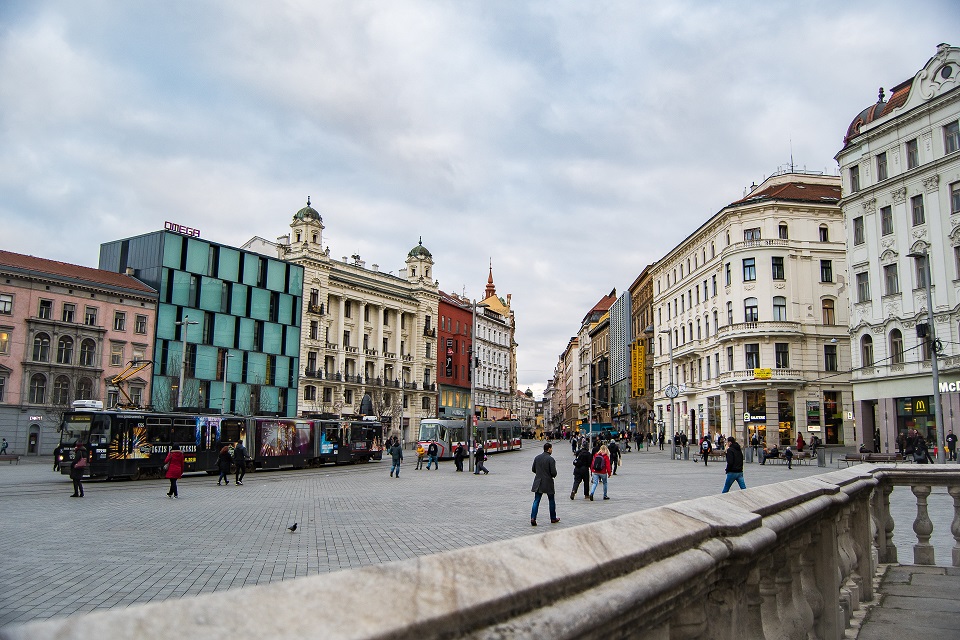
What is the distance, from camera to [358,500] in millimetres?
21328

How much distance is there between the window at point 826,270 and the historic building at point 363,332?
40195 mm

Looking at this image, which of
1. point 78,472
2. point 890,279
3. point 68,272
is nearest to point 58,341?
point 68,272

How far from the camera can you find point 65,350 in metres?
54.2

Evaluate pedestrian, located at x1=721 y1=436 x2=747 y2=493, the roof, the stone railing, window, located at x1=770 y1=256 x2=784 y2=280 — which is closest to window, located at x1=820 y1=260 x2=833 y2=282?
window, located at x1=770 y1=256 x2=784 y2=280

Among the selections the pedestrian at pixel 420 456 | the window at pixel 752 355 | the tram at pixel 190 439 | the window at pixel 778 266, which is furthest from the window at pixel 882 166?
the tram at pixel 190 439

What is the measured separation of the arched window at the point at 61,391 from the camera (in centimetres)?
5297

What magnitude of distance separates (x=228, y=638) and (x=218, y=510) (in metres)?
18.8

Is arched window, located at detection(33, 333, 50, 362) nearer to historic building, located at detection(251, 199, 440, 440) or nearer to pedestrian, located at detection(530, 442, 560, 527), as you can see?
historic building, located at detection(251, 199, 440, 440)

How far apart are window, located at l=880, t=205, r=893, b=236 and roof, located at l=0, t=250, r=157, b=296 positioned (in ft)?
178

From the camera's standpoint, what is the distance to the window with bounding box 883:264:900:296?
39.5 meters

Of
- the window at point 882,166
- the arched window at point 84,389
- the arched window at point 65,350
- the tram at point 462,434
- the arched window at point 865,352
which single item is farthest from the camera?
the arched window at point 84,389

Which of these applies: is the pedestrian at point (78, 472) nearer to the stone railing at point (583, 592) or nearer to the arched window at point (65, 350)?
the stone railing at point (583, 592)

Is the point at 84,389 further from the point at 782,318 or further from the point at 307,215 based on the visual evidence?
→ the point at 782,318

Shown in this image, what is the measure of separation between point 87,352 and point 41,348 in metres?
3.30
